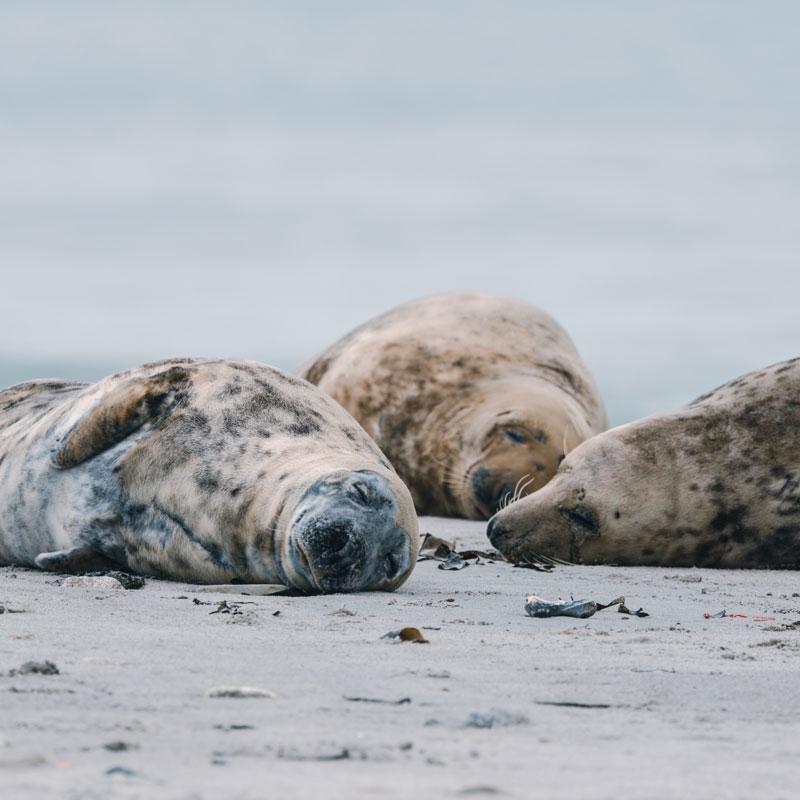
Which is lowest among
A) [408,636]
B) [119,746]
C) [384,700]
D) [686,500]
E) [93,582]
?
[686,500]

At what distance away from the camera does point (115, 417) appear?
18.2ft

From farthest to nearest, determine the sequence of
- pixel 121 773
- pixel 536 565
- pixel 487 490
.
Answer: pixel 487 490, pixel 536 565, pixel 121 773

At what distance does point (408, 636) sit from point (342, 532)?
95cm

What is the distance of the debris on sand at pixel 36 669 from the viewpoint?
2896 millimetres

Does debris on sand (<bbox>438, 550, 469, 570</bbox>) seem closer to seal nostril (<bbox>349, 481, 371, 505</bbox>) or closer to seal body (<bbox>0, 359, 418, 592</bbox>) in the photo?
seal body (<bbox>0, 359, 418, 592</bbox>)

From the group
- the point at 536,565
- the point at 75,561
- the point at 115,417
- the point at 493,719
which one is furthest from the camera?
the point at 536,565

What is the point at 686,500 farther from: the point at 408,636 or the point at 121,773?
the point at 121,773

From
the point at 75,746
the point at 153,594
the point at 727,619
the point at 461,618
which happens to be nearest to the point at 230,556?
the point at 153,594

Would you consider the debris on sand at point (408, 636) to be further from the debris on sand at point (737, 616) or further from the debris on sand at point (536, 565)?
the debris on sand at point (536, 565)

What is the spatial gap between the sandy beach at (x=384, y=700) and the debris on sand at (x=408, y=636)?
0.04 m

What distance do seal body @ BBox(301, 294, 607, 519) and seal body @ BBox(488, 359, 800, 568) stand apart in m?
2.24

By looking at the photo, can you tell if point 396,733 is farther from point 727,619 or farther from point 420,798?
point 727,619

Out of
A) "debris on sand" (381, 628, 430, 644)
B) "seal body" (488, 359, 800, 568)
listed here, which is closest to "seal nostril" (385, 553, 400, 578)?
"debris on sand" (381, 628, 430, 644)

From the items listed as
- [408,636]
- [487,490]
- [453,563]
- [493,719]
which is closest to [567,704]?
[493,719]
